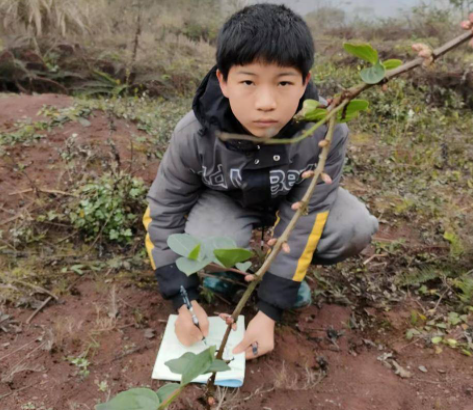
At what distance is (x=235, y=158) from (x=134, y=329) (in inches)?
30.0

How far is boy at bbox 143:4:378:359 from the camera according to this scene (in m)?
1.41

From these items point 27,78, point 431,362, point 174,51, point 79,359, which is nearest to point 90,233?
point 79,359

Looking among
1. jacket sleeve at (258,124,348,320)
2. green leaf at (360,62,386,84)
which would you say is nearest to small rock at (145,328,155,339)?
jacket sleeve at (258,124,348,320)

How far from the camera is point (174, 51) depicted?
19.4ft

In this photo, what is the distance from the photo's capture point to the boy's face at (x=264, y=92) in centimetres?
138

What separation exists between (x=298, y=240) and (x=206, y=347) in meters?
0.51

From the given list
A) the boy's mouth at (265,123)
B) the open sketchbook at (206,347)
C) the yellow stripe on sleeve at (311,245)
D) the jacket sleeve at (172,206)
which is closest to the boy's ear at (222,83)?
the boy's mouth at (265,123)

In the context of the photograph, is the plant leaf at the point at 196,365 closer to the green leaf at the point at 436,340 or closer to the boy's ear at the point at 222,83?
the boy's ear at the point at 222,83

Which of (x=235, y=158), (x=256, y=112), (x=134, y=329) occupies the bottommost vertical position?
(x=134, y=329)

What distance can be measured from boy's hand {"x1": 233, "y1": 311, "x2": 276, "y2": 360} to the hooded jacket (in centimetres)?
5

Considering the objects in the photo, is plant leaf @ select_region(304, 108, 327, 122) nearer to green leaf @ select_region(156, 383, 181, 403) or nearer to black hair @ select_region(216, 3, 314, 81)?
green leaf @ select_region(156, 383, 181, 403)

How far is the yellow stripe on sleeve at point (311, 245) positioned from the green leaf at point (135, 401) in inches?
46.8

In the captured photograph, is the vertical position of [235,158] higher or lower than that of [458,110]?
higher

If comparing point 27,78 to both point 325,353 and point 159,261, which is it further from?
point 325,353
